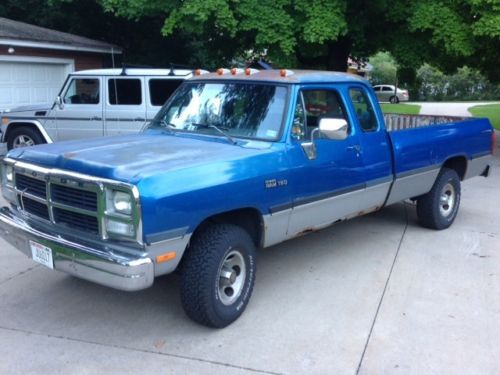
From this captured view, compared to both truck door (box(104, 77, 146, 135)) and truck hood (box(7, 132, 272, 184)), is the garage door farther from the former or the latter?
truck hood (box(7, 132, 272, 184))

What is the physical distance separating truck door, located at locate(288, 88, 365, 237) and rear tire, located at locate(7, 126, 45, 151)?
295 inches

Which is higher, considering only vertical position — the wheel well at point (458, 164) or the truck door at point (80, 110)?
the truck door at point (80, 110)

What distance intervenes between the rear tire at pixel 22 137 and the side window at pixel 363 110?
7.42m

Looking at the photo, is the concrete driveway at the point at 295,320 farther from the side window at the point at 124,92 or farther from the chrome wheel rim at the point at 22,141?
the chrome wheel rim at the point at 22,141

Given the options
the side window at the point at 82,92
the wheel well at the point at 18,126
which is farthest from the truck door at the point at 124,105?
the wheel well at the point at 18,126

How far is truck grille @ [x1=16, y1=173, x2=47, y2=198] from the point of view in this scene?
13.8ft

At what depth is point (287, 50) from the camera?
11.6 meters

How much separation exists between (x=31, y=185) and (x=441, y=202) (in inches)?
195

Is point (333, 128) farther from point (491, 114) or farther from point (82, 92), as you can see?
point (491, 114)

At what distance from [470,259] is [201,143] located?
331cm

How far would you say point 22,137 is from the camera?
1112cm

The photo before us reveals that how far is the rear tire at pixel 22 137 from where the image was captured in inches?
434

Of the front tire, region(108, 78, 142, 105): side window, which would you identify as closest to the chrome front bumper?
the front tire

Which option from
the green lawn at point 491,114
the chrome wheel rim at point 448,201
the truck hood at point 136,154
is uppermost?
the truck hood at point 136,154
